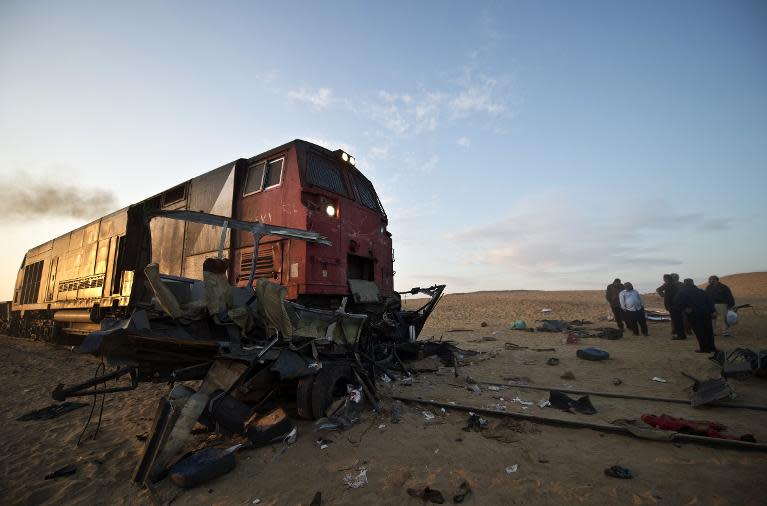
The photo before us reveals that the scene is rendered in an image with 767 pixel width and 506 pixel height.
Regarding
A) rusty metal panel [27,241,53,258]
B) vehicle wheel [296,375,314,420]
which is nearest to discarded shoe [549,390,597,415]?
vehicle wheel [296,375,314,420]

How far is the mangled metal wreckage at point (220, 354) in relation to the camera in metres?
3.20

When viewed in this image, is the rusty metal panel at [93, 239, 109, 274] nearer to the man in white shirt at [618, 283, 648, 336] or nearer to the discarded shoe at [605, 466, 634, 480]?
the discarded shoe at [605, 466, 634, 480]

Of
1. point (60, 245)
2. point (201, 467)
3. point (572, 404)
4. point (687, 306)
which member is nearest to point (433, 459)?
point (201, 467)

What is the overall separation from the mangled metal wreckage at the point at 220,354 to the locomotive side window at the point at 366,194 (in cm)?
261

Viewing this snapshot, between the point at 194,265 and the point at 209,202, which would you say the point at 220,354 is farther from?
the point at 209,202

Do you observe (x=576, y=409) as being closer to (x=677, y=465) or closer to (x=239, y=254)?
(x=677, y=465)

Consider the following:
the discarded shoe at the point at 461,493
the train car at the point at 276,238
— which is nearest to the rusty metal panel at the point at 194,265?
the train car at the point at 276,238

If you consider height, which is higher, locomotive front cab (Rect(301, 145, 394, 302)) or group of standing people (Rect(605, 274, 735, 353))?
locomotive front cab (Rect(301, 145, 394, 302))

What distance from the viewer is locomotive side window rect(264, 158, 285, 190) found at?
6.02 meters

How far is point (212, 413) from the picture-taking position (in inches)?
134

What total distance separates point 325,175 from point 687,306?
30.2 ft

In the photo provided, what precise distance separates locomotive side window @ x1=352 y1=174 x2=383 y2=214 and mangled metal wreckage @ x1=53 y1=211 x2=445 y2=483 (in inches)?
103

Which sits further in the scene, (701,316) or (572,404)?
(701,316)

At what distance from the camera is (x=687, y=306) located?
8.17m
